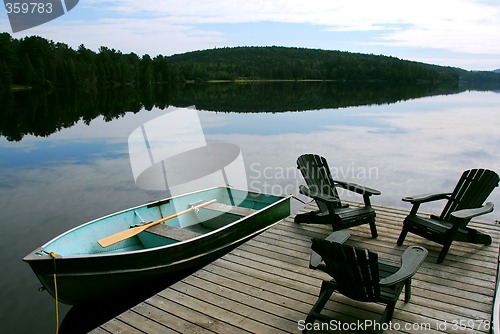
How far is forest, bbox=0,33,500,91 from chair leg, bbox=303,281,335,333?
54168 mm

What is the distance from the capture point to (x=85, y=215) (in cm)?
849

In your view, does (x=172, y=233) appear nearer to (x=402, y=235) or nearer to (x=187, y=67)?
(x=402, y=235)

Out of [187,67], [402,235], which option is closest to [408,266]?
[402,235]

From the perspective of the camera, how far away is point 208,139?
715 inches

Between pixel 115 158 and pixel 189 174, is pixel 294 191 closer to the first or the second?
pixel 189 174

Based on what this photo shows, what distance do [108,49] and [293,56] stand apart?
52.0m

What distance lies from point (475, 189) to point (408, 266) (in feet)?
7.39

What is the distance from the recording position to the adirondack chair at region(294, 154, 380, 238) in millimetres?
4984

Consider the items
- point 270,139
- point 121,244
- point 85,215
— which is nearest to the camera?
point 121,244

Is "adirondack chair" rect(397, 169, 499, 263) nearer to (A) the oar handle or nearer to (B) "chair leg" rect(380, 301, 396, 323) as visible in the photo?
(B) "chair leg" rect(380, 301, 396, 323)

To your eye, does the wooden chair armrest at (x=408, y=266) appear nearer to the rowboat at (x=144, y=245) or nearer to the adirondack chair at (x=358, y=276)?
the adirondack chair at (x=358, y=276)

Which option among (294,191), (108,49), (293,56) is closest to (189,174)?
(294,191)

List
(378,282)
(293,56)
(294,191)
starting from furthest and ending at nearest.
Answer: (293,56) → (294,191) → (378,282)

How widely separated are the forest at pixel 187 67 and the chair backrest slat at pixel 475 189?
2122 inches
